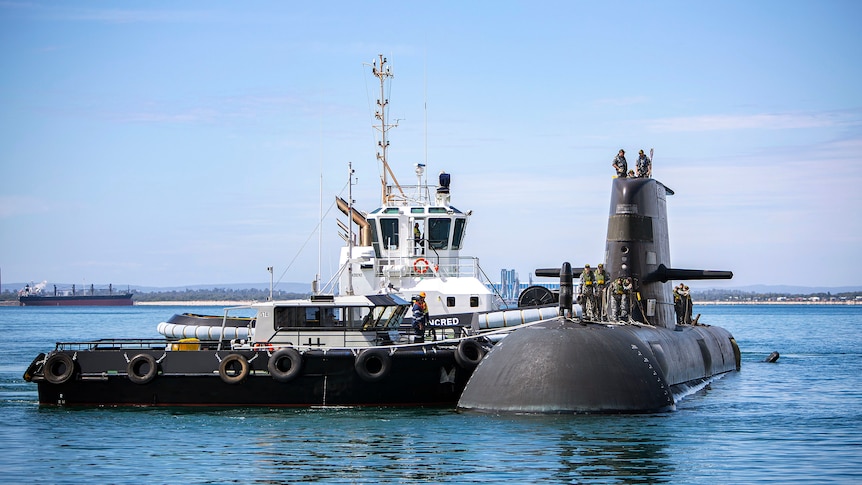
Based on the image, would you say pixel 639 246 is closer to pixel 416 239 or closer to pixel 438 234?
pixel 438 234

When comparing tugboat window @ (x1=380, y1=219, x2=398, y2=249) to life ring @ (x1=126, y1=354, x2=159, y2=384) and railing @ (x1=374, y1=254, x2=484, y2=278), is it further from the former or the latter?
life ring @ (x1=126, y1=354, x2=159, y2=384)

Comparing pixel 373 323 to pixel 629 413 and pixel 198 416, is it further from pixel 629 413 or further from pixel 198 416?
pixel 629 413

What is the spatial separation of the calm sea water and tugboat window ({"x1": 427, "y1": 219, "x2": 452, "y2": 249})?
32.6 ft

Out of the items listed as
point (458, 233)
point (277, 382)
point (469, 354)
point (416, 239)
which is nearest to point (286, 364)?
point (277, 382)

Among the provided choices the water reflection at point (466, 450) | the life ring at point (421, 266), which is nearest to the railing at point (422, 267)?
the life ring at point (421, 266)

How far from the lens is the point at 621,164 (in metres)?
30.4

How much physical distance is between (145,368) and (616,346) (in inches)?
441

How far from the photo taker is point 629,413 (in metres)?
23.0

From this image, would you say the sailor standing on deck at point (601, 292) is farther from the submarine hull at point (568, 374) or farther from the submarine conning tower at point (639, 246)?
the submarine hull at point (568, 374)

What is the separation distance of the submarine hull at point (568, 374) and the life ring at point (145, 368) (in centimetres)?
744

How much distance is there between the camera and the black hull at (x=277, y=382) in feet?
84.0

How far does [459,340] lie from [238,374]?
533 cm

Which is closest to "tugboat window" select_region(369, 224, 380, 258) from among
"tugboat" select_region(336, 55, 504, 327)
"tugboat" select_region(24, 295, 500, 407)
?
"tugboat" select_region(336, 55, 504, 327)

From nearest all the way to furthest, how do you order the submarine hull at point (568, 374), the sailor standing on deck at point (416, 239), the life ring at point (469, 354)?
the submarine hull at point (568, 374) < the life ring at point (469, 354) < the sailor standing on deck at point (416, 239)
